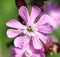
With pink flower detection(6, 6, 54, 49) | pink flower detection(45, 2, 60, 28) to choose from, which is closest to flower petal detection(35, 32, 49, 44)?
pink flower detection(6, 6, 54, 49)

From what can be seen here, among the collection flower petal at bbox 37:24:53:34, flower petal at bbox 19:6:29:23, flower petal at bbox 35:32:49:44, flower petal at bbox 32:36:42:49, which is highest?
flower petal at bbox 19:6:29:23

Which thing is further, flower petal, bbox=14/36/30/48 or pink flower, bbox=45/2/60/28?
pink flower, bbox=45/2/60/28

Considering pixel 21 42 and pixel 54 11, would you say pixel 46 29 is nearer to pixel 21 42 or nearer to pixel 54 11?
pixel 21 42

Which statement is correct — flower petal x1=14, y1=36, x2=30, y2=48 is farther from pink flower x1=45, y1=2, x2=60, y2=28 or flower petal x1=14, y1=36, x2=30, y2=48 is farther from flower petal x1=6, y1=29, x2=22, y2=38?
pink flower x1=45, y1=2, x2=60, y2=28

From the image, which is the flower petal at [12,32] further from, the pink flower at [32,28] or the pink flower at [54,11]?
the pink flower at [54,11]

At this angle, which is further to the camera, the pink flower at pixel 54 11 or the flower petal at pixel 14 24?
the pink flower at pixel 54 11

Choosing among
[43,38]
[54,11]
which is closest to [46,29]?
[43,38]

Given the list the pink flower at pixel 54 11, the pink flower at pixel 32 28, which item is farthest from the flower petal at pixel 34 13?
the pink flower at pixel 54 11

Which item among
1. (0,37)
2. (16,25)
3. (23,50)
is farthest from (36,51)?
(0,37)
